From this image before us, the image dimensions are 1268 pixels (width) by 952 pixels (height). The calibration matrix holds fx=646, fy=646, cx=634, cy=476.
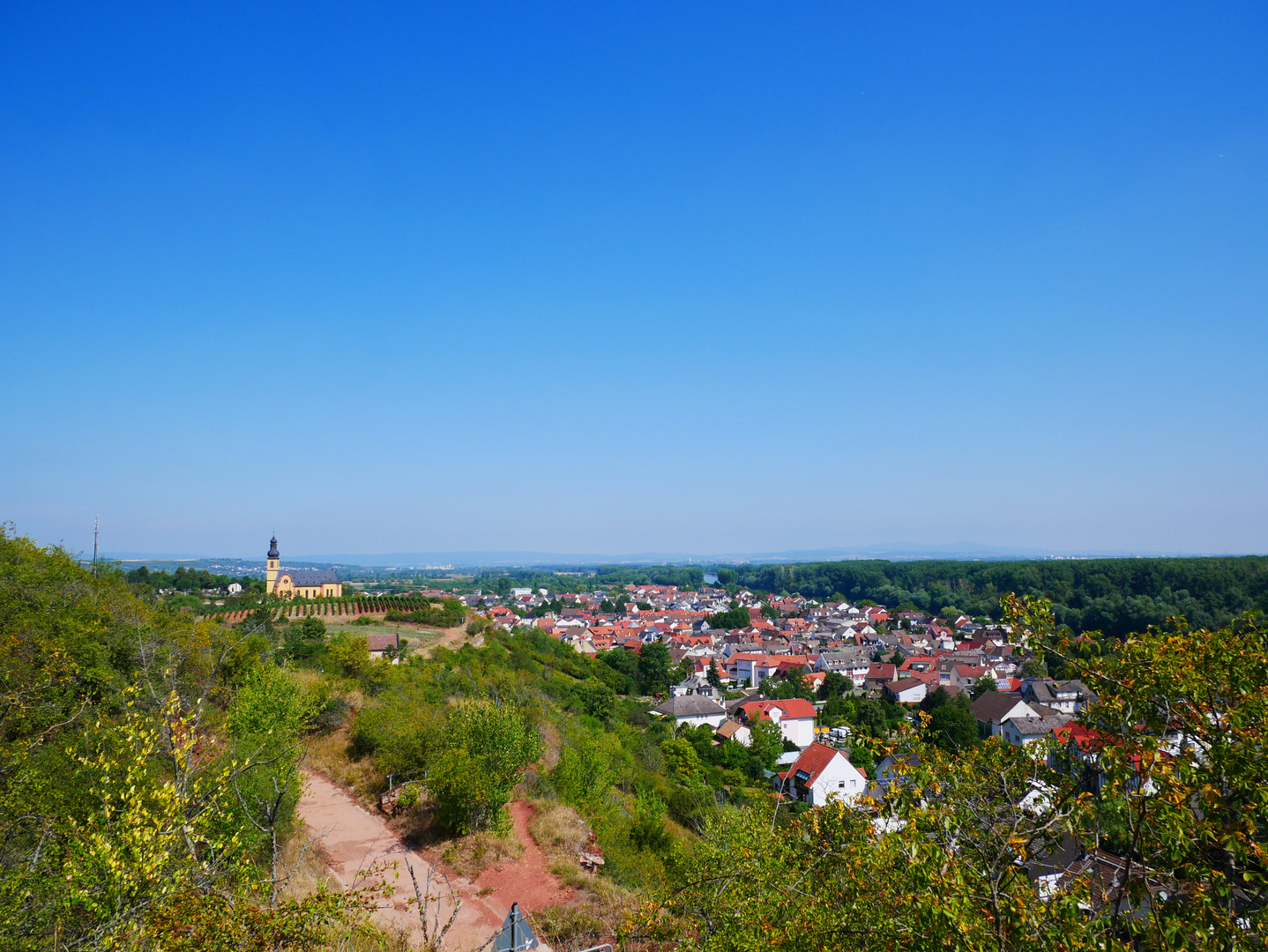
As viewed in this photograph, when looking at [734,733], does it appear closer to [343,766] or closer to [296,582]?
[343,766]

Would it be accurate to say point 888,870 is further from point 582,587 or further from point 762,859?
point 582,587

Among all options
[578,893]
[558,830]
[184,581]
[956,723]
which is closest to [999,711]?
[956,723]

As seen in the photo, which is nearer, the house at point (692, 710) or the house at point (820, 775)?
the house at point (820, 775)

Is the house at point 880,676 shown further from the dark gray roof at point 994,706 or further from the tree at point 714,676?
the tree at point 714,676

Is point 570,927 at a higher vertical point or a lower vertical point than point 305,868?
lower

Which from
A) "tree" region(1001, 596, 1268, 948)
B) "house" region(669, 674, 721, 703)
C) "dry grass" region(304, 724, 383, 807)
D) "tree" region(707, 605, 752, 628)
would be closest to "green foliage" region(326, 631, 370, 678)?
"dry grass" region(304, 724, 383, 807)

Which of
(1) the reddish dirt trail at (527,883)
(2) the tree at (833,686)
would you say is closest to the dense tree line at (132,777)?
(1) the reddish dirt trail at (527,883)

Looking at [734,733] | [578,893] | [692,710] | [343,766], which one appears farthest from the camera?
[692,710]

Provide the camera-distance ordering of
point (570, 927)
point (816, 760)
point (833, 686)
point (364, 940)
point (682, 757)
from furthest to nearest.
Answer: point (833, 686) < point (682, 757) < point (816, 760) < point (570, 927) < point (364, 940)
